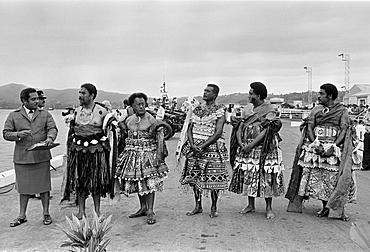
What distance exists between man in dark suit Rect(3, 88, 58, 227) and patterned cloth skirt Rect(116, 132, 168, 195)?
3.27ft

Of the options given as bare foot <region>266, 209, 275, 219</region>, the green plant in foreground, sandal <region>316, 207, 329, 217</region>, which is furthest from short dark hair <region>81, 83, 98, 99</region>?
sandal <region>316, 207, 329, 217</region>

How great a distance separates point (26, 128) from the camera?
5.45 m

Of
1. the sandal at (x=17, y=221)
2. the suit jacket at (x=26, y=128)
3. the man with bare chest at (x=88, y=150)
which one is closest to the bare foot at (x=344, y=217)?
the man with bare chest at (x=88, y=150)

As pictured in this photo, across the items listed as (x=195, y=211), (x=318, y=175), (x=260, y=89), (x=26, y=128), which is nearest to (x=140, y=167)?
(x=195, y=211)

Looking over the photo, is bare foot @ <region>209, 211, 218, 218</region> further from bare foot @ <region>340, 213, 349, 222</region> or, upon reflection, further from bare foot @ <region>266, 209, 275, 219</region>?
bare foot @ <region>340, 213, 349, 222</region>

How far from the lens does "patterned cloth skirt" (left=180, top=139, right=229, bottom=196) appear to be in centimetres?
571

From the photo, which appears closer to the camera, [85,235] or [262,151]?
[85,235]

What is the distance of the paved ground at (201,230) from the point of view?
4.52 meters

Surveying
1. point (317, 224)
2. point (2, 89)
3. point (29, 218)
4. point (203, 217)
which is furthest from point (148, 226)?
point (2, 89)

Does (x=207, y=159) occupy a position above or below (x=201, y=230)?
above

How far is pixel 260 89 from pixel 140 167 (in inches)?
76.6

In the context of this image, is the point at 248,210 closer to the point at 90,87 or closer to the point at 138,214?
the point at 138,214

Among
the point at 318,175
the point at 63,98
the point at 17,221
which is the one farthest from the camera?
the point at 63,98

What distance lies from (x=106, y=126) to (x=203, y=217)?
1.81 metres
